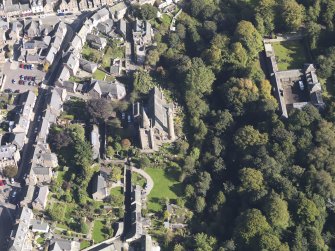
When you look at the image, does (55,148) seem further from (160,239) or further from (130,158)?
(160,239)

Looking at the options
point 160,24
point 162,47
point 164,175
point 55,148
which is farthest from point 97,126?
point 160,24

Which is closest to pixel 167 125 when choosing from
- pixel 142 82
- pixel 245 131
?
pixel 142 82

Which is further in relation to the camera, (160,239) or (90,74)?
(90,74)

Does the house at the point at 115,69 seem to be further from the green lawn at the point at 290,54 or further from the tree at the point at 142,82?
the green lawn at the point at 290,54

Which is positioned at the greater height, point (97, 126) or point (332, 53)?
point (332, 53)

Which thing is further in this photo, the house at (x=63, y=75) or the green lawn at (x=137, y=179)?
the house at (x=63, y=75)

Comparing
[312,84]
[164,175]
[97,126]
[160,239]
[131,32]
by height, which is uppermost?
[131,32]

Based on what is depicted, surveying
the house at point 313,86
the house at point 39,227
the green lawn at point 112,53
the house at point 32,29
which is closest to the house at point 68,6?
the house at point 32,29
